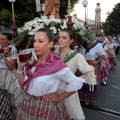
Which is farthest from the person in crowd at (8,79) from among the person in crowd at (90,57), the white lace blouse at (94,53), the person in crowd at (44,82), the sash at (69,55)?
the white lace blouse at (94,53)

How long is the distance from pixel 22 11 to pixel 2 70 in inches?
478

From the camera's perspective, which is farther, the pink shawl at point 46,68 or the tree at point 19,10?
the tree at point 19,10

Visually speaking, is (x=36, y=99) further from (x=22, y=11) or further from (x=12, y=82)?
(x=22, y=11)

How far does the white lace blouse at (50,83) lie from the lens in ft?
7.32

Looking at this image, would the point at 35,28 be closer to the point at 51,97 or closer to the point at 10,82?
the point at 10,82

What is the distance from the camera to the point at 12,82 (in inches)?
148

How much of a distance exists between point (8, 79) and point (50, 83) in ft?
5.47

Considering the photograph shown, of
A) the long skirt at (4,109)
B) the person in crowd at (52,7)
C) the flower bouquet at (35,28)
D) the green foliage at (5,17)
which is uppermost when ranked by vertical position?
the green foliage at (5,17)

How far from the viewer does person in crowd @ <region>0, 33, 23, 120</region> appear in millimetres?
3543

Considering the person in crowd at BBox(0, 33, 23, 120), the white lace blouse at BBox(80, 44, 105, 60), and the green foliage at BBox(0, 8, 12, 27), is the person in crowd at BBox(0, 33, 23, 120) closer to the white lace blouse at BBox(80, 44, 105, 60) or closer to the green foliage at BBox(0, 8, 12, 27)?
the white lace blouse at BBox(80, 44, 105, 60)

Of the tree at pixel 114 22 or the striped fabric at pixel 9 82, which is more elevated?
the tree at pixel 114 22

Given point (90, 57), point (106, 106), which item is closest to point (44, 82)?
point (106, 106)

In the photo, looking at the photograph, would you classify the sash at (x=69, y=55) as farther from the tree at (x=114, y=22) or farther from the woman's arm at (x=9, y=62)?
the tree at (x=114, y=22)

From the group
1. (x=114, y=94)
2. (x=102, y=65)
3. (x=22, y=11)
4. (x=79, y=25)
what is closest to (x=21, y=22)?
(x=22, y=11)
